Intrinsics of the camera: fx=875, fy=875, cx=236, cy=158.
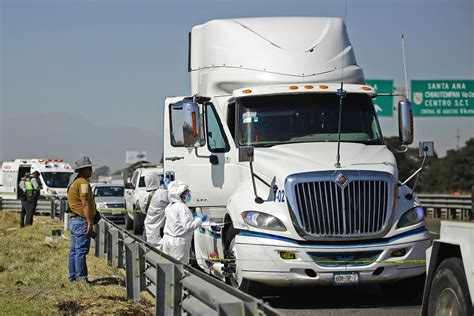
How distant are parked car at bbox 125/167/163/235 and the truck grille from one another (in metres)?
17.0

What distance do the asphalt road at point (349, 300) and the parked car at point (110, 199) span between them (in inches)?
825

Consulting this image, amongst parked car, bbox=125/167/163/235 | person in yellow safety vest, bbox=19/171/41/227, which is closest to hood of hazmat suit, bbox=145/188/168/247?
parked car, bbox=125/167/163/235

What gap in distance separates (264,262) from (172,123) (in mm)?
3867

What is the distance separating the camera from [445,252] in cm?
756

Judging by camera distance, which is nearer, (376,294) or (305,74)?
(376,294)

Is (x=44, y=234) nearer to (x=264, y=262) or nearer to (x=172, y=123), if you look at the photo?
(x=172, y=123)

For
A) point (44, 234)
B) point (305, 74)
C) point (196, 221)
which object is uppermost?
point (305, 74)

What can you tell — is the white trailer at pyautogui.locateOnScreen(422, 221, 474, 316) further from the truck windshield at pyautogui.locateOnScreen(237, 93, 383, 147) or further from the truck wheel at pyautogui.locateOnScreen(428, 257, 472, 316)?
the truck windshield at pyautogui.locateOnScreen(237, 93, 383, 147)

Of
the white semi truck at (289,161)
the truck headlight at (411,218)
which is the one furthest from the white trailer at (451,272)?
the truck headlight at (411,218)

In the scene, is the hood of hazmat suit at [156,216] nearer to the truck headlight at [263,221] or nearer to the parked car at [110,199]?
the truck headlight at [263,221]

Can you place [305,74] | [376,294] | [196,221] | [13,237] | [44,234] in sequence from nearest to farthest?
[196,221] → [376,294] → [305,74] → [13,237] → [44,234]

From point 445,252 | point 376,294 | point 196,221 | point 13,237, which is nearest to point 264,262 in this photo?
point 196,221

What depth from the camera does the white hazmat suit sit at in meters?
11.5

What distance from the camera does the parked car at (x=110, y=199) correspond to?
34.4 m
